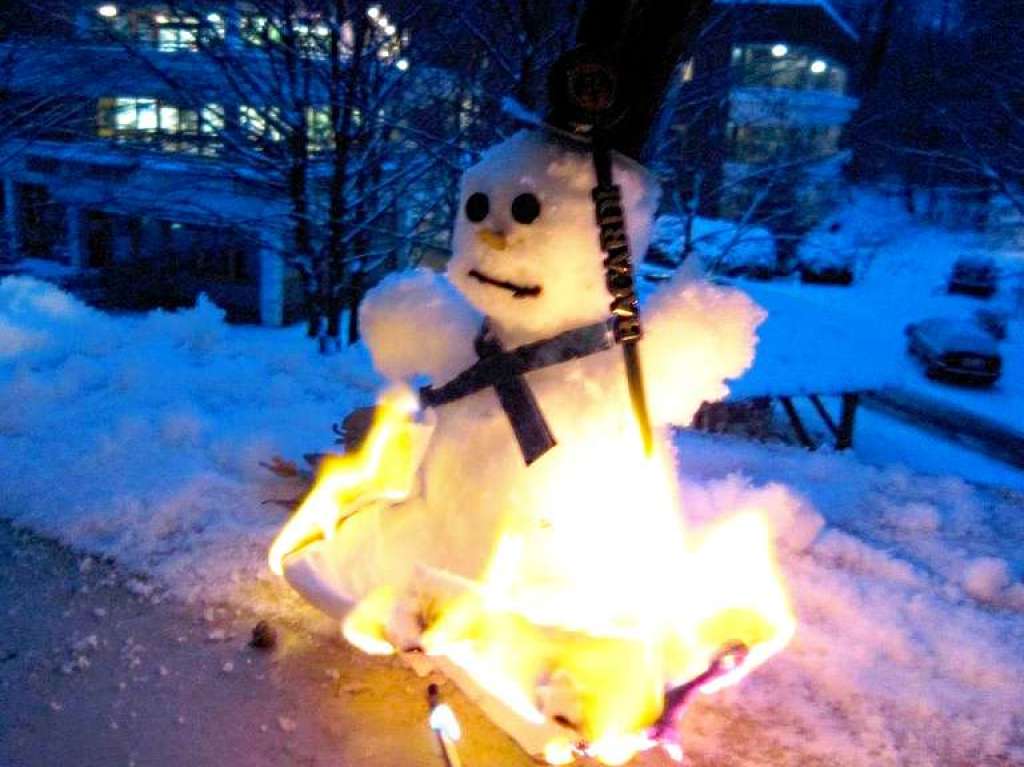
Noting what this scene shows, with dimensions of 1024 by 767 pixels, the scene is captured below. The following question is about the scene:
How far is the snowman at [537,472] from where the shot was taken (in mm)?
2197

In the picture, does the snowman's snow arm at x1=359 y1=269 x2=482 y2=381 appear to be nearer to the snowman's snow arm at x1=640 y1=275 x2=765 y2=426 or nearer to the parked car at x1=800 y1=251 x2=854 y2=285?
the snowman's snow arm at x1=640 y1=275 x2=765 y2=426

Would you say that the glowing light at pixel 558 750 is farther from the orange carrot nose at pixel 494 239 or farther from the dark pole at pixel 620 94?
the orange carrot nose at pixel 494 239

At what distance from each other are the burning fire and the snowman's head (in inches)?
16.7

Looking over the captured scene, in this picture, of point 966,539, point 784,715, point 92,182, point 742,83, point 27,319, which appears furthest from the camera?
point 92,182

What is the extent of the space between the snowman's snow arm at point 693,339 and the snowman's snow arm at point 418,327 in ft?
1.76

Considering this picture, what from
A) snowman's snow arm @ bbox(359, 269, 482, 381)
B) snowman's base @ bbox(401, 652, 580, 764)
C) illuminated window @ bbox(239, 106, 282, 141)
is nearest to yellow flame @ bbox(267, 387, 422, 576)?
snowman's snow arm @ bbox(359, 269, 482, 381)

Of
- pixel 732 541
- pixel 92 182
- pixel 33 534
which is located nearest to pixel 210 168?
pixel 92 182

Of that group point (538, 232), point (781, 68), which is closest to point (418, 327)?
point (538, 232)

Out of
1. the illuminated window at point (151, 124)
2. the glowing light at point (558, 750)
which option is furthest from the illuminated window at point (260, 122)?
the glowing light at point (558, 750)

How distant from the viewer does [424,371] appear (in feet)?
9.01

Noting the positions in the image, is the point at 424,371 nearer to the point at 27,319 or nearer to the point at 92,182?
the point at 27,319

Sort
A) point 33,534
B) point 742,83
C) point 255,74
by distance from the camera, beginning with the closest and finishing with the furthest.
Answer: point 33,534
point 255,74
point 742,83

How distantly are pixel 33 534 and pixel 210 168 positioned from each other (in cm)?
916

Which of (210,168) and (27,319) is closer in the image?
(27,319)
